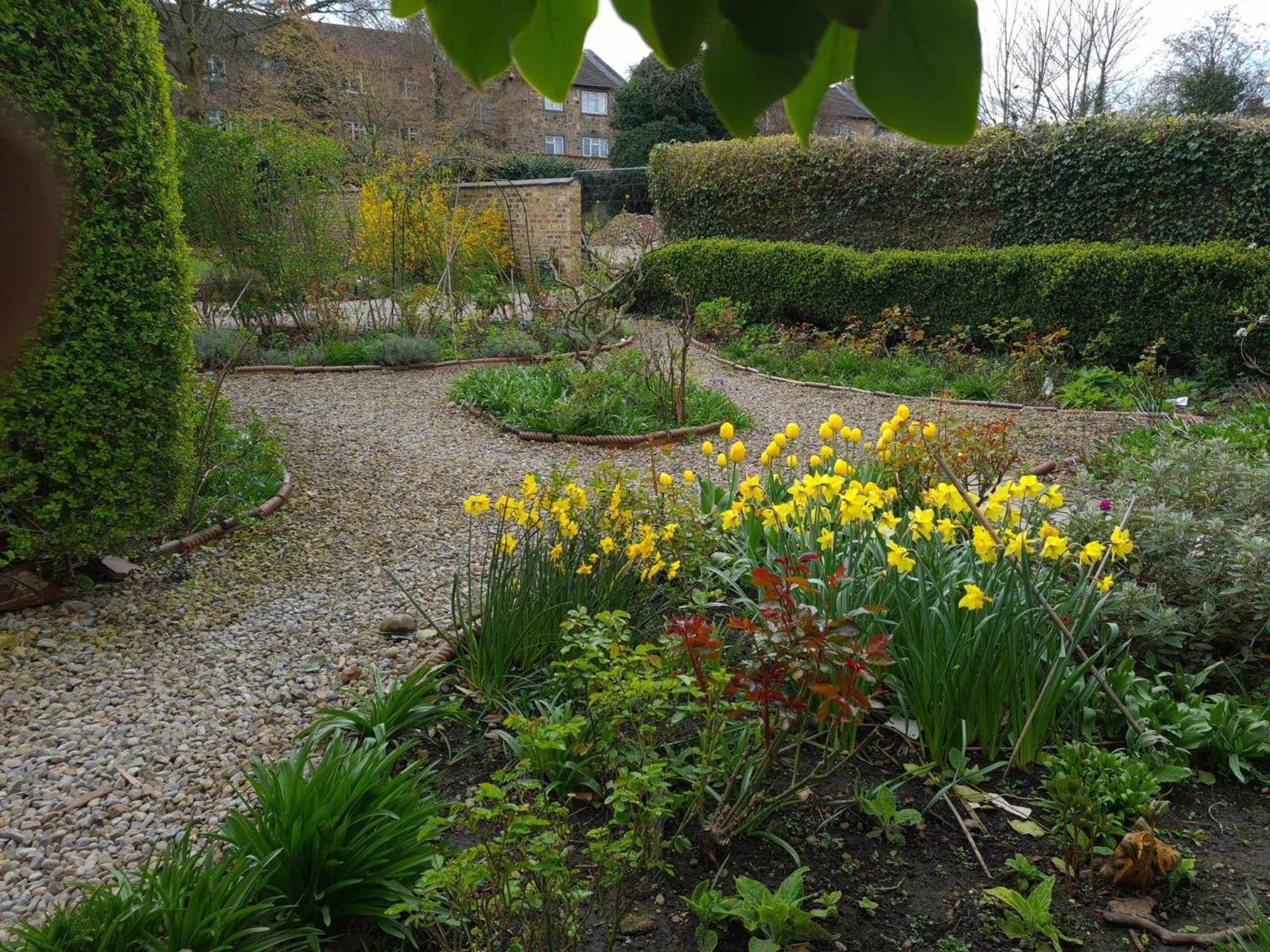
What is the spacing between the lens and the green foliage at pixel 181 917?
1.82m

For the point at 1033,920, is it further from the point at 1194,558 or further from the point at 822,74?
the point at 822,74

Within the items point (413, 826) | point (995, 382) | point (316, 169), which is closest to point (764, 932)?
point (413, 826)

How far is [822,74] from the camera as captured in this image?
50 centimetres

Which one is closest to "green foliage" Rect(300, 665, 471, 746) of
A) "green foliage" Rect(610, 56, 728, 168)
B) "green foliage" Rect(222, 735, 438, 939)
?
"green foliage" Rect(222, 735, 438, 939)

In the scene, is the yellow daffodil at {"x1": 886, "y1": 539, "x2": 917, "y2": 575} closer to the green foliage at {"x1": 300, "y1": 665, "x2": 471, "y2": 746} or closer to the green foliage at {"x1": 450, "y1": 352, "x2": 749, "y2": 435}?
the green foliage at {"x1": 300, "y1": 665, "x2": 471, "y2": 746}

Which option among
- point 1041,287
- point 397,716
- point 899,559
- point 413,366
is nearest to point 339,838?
point 397,716

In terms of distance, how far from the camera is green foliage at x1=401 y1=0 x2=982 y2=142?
44 cm

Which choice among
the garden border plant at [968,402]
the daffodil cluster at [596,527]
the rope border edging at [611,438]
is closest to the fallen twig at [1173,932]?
the daffodil cluster at [596,527]

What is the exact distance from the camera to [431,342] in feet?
31.3

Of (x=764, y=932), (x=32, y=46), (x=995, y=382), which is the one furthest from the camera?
(x=995, y=382)

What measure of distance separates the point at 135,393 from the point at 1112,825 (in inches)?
159

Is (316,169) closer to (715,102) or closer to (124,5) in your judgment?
(124,5)

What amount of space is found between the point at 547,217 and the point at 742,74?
15067 millimetres

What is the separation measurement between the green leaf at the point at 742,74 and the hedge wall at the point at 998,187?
7.21 metres
